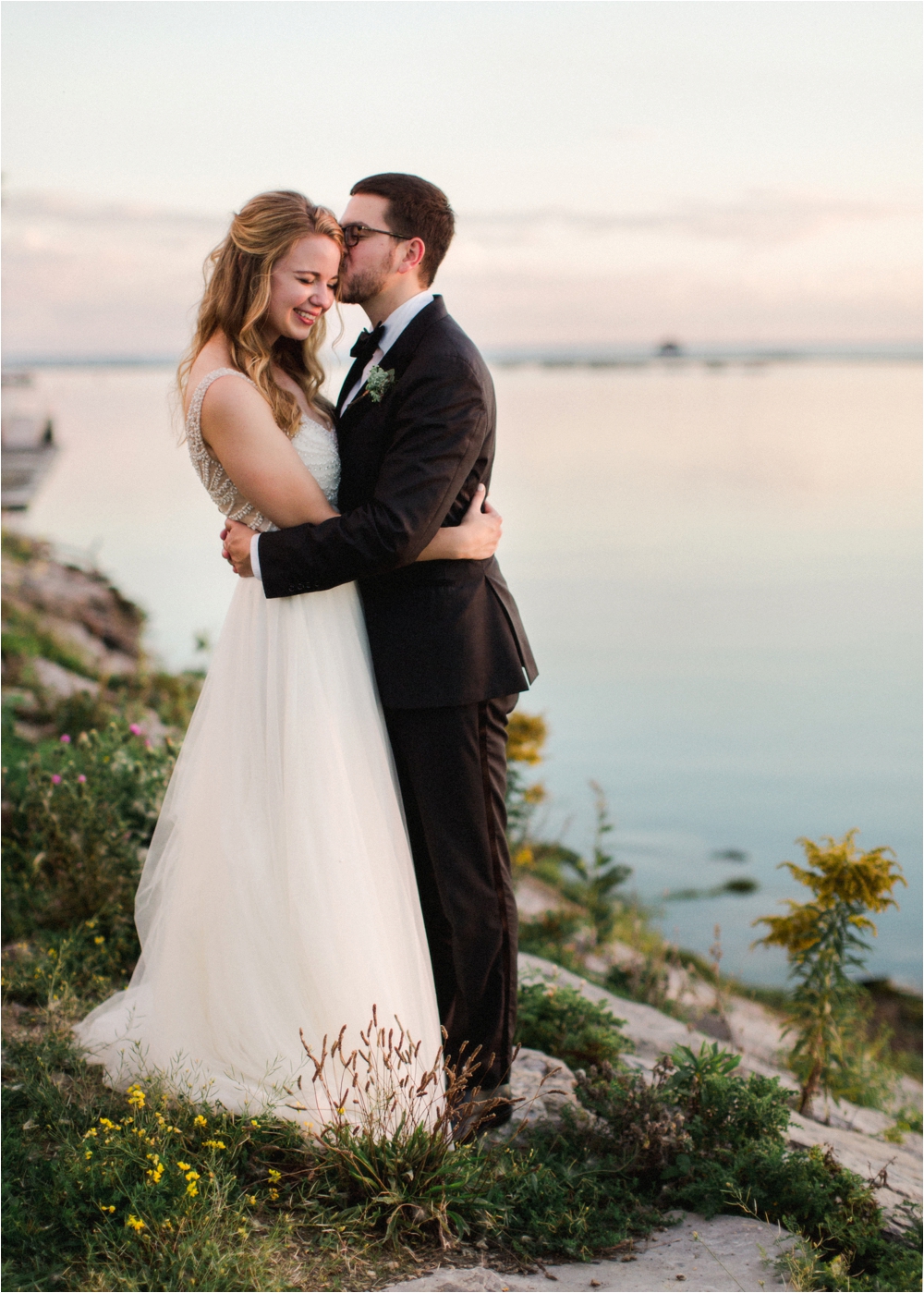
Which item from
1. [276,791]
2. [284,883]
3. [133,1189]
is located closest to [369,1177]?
[133,1189]

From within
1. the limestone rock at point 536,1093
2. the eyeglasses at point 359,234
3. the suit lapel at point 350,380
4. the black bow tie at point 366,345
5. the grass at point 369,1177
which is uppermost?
the eyeglasses at point 359,234

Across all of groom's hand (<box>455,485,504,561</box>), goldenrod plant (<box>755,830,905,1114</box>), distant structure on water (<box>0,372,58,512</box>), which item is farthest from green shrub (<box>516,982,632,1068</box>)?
distant structure on water (<box>0,372,58,512</box>)

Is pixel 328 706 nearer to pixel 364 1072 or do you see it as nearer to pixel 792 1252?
pixel 364 1072

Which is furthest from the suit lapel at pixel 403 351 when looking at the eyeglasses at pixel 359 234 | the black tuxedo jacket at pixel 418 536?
the eyeglasses at pixel 359 234

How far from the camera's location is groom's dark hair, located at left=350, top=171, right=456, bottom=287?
3391mm

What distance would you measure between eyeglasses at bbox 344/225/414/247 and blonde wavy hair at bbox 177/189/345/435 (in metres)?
0.03

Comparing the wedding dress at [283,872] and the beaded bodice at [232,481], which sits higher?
the beaded bodice at [232,481]

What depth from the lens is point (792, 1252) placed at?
9.25ft

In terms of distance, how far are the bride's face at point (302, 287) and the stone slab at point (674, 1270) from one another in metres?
2.63

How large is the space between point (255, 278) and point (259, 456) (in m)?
0.55

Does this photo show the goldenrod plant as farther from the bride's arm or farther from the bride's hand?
the bride's arm

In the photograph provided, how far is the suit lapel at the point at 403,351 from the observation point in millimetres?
3309

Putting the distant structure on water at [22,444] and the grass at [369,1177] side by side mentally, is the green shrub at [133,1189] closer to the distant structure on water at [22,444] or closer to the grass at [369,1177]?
the grass at [369,1177]

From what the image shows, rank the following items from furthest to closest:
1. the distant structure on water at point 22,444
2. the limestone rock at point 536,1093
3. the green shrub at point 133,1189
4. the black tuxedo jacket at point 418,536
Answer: the distant structure on water at point 22,444, the limestone rock at point 536,1093, the black tuxedo jacket at point 418,536, the green shrub at point 133,1189
